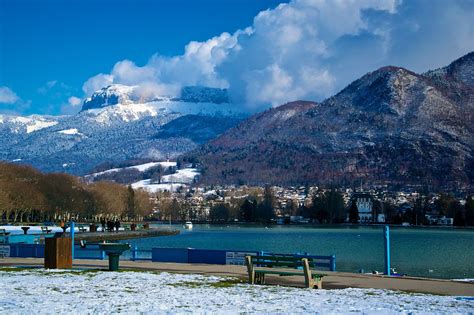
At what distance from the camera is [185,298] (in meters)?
20.0

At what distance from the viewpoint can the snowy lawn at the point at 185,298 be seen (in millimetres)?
17641

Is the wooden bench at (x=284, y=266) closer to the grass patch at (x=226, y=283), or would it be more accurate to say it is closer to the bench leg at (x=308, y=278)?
the bench leg at (x=308, y=278)

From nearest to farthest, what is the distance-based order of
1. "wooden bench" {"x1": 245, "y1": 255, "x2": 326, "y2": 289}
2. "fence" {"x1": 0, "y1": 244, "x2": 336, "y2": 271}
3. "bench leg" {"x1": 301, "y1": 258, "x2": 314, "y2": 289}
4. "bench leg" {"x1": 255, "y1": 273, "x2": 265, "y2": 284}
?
"bench leg" {"x1": 301, "y1": 258, "x2": 314, "y2": 289}
"wooden bench" {"x1": 245, "y1": 255, "x2": 326, "y2": 289}
"bench leg" {"x1": 255, "y1": 273, "x2": 265, "y2": 284}
"fence" {"x1": 0, "y1": 244, "x2": 336, "y2": 271}

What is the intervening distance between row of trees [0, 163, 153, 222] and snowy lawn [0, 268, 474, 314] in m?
97.5

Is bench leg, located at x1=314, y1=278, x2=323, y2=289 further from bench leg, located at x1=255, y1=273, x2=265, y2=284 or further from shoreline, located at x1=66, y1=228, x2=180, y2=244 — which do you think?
shoreline, located at x1=66, y1=228, x2=180, y2=244

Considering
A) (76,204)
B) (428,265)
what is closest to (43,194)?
(76,204)

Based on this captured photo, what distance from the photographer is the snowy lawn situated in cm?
1764

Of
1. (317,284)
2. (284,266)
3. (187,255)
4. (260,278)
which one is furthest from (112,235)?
(317,284)

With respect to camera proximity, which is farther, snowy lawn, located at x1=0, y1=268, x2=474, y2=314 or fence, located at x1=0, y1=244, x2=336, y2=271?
fence, located at x1=0, y1=244, x2=336, y2=271

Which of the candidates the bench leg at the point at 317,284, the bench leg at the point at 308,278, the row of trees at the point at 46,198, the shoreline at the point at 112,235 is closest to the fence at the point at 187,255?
→ the bench leg at the point at 317,284

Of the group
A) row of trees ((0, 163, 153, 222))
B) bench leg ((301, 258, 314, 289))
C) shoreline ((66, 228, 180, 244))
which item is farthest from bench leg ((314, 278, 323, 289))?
row of trees ((0, 163, 153, 222))

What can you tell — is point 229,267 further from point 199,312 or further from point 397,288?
point 199,312

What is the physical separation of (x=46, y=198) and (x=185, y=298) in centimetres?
13341

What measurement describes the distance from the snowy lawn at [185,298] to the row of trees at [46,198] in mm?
97545
